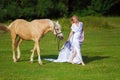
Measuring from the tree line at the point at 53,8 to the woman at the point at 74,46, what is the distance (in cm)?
3833

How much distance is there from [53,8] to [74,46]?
45.4 metres

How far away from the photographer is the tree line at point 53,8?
6144cm

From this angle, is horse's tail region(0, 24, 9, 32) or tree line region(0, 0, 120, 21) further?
tree line region(0, 0, 120, 21)

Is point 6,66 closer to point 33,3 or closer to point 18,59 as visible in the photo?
point 18,59

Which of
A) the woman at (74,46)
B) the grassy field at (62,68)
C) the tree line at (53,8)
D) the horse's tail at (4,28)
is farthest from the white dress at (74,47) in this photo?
the tree line at (53,8)

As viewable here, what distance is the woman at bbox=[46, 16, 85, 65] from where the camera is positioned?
748 inches

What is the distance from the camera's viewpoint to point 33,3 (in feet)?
211

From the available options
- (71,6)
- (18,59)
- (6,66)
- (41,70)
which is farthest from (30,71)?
(71,6)

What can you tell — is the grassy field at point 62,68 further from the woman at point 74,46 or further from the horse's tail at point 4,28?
the horse's tail at point 4,28

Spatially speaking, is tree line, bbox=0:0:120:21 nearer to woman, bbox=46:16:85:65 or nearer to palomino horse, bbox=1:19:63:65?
palomino horse, bbox=1:19:63:65

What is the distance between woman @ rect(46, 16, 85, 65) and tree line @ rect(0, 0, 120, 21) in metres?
38.3

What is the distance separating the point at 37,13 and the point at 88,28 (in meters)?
16.9

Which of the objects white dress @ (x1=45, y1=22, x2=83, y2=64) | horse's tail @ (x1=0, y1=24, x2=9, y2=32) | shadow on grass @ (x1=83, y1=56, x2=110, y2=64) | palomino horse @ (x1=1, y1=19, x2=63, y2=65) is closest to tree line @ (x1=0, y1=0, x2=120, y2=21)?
shadow on grass @ (x1=83, y1=56, x2=110, y2=64)

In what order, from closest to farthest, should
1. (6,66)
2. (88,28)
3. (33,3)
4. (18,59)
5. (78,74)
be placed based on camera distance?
(78,74) → (6,66) → (18,59) → (88,28) → (33,3)
